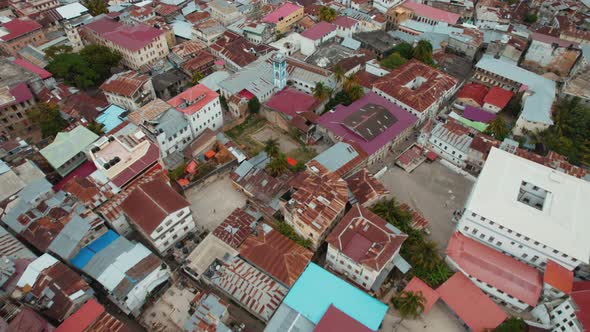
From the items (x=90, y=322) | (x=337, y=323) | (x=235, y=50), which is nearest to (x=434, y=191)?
(x=337, y=323)

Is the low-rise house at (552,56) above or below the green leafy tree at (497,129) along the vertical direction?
above

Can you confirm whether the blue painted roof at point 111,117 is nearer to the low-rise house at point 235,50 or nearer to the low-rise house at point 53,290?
the low-rise house at point 235,50

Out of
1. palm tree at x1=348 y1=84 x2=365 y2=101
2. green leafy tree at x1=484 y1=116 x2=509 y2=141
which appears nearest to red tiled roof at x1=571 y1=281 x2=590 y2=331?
green leafy tree at x1=484 y1=116 x2=509 y2=141

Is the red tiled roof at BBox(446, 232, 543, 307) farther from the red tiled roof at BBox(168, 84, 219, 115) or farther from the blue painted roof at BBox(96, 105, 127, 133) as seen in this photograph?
the blue painted roof at BBox(96, 105, 127, 133)

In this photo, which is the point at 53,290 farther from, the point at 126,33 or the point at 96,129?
the point at 126,33

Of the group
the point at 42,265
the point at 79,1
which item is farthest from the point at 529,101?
the point at 79,1

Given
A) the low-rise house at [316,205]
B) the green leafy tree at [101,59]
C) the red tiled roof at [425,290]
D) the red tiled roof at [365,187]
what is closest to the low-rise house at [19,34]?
the green leafy tree at [101,59]
